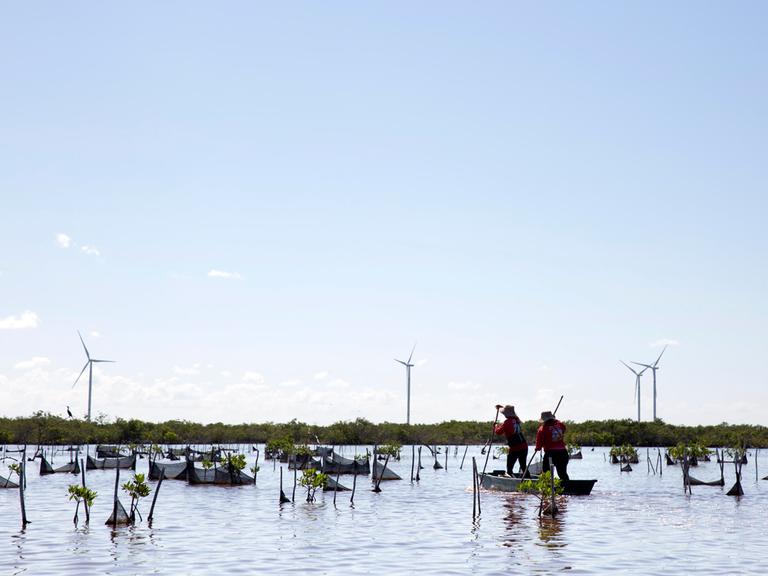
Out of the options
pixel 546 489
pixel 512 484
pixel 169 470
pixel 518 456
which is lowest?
pixel 169 470

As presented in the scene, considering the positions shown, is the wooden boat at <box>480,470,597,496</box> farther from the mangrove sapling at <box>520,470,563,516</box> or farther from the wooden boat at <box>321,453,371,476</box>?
the wooden boat at <box>321,453,371,476</box>

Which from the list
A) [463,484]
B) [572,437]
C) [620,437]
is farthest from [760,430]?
[463,484]

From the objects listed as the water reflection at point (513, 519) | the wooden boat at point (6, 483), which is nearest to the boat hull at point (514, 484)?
the water reflection at point (513, 519)

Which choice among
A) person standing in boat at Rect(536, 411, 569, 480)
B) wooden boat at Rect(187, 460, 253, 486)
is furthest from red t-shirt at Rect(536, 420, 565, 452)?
wooden boat at Rect(187, 460, 253, 486)

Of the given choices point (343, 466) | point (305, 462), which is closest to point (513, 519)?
point (343, 466)

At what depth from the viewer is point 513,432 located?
30391mm

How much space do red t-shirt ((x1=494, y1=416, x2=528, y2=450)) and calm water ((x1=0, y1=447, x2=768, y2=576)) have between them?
1641 mm

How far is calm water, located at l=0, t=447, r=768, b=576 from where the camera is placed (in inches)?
671

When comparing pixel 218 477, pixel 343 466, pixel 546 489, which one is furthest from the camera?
pixel 343 466

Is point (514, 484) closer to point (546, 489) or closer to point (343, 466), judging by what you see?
point (546, 489)

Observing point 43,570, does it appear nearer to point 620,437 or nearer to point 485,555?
point 485,555

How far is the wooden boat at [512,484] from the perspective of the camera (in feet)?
95.3

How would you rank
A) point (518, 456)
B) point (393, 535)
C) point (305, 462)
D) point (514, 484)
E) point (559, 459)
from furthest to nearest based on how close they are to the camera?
point (305, 462) < point (518, 456) < point (514, 484) < point (559, 459) < point (393, 535)

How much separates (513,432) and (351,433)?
62343mm
